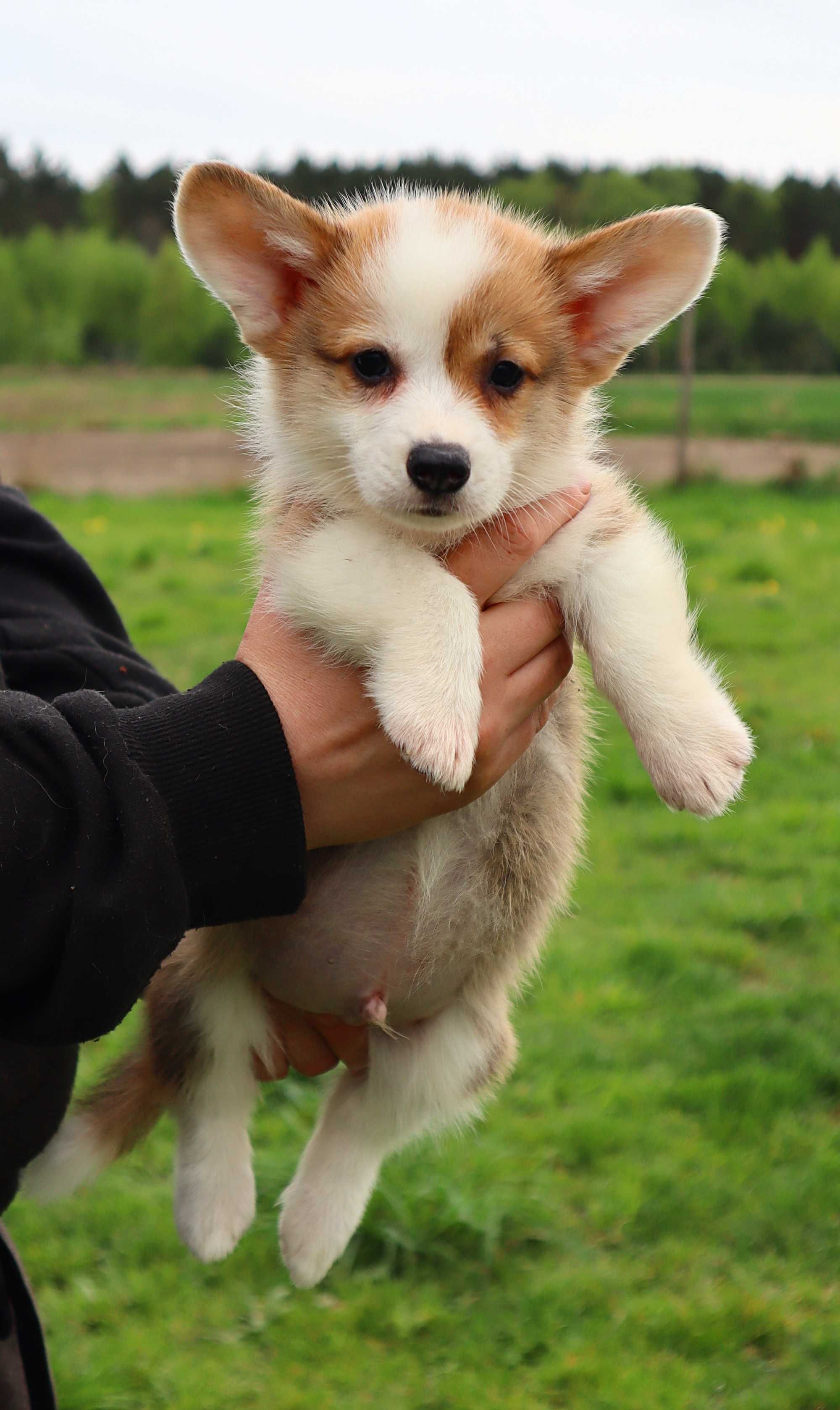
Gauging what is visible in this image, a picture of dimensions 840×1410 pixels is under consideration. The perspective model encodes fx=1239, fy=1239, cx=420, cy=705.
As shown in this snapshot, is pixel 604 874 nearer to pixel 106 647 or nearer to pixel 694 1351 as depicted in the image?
pixel 694 1351

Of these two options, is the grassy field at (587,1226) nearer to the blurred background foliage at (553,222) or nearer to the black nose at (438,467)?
the black nose at (438,467)

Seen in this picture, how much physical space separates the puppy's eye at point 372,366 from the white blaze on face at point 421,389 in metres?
0.02

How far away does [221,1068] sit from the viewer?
2189 mm

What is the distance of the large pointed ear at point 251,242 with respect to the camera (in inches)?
75.2

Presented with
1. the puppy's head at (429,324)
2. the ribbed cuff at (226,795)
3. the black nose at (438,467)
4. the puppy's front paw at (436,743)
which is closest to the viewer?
the ribbed cuff at (226,795)

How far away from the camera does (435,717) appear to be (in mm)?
1643

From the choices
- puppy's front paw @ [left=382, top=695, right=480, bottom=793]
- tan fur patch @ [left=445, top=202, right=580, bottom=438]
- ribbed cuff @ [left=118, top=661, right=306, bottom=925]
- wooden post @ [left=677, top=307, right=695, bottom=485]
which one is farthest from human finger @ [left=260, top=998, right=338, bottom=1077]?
wooden post @ [left=677, top=307, right=695, bottom=485]

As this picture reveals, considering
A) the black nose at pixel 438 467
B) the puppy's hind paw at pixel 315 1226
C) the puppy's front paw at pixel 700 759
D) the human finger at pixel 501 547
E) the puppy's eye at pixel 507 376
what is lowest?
the puppy's hind paw at pixel 315 1226

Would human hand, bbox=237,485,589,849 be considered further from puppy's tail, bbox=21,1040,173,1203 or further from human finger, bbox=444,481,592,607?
puppy's tail, bbox=21,1040,173,1203

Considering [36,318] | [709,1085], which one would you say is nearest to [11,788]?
[709,1085]

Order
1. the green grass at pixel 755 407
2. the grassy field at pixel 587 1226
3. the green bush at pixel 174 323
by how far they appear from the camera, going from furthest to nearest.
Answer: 1. the green bush at pixel 174 323
2. the green grass at pixel 755 407
3. the grassy field at pixel 587 1226

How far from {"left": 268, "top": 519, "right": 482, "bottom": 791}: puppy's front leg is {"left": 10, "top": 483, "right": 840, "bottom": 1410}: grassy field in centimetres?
128

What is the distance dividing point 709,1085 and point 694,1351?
2.82 ft

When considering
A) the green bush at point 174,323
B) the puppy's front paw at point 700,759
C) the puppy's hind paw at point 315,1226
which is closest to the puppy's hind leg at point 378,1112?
the puppy's hind paw at point 315,1226
